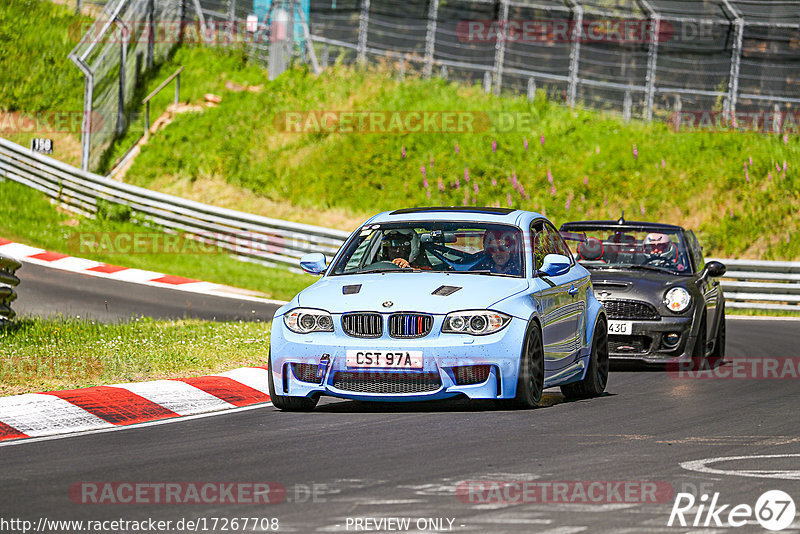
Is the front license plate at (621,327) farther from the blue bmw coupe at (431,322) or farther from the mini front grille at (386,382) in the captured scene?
the mini front grille at (386,382)

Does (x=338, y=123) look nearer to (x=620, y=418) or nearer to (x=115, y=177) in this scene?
(x=115, y=177)

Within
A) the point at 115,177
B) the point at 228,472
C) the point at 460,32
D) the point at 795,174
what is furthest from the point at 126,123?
the point at 228,472

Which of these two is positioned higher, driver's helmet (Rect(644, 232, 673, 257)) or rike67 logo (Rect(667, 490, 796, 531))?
driver's helmet (Rect(644, 232, 673, 257))

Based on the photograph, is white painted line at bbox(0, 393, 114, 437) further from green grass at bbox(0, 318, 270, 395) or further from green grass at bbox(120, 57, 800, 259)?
green grass at bbox(120, 57, 800, 259)

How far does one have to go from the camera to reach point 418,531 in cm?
558

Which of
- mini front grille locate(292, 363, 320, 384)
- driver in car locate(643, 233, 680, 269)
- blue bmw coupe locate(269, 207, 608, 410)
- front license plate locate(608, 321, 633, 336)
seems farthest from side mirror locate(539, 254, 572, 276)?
→ driver in car locate(643, 233, 680, 269)

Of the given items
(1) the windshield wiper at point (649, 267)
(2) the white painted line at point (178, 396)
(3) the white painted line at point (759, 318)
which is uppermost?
(1) the windshield wiper at point (649, 267)

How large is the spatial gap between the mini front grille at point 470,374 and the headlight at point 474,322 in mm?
238

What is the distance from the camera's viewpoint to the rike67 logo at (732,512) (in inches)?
227

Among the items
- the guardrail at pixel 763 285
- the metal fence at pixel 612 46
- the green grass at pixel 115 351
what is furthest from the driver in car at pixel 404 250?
the metal fence at pixel 612 46

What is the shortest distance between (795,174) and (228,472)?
2577 centimetres

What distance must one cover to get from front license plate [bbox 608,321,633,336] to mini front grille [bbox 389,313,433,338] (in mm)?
4548

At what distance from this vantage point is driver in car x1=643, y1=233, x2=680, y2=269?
14195 mm

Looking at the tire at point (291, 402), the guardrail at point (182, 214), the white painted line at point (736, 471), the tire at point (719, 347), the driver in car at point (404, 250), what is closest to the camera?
the white painted line at point (736, 471)
